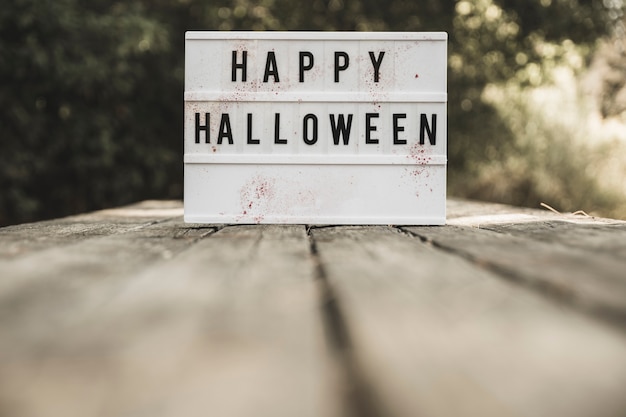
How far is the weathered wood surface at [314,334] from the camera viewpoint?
50 centimetres

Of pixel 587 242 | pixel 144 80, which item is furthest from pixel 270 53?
pixel 144 80

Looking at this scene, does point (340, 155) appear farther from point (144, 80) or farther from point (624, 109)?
point (624, 109)

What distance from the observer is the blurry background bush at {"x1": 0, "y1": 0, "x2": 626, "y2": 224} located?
6094mm

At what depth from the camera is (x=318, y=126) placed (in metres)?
2.06

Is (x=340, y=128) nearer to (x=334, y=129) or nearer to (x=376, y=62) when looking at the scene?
(x=334, y=129)

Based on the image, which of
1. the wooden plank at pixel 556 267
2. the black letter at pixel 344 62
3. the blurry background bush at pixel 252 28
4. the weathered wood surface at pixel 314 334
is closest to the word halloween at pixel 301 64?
the black letter at pixel 344 62

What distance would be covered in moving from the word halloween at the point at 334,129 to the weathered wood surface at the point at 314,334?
0.90 m

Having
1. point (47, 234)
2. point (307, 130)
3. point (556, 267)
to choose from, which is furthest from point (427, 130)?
point (47, 234)

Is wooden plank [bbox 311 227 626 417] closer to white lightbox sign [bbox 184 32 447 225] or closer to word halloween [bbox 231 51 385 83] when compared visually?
white lightbox sign [bbox 184 32 447 225]

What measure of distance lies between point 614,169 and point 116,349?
8.96 metres

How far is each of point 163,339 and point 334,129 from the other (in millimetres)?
1497

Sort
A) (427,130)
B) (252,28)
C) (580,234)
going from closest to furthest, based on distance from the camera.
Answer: (580,234) < (427,130) < (252,28)

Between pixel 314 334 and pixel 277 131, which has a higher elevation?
pixel 277 131

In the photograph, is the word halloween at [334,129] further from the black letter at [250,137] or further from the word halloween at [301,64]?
the word halloween at [301,64]
